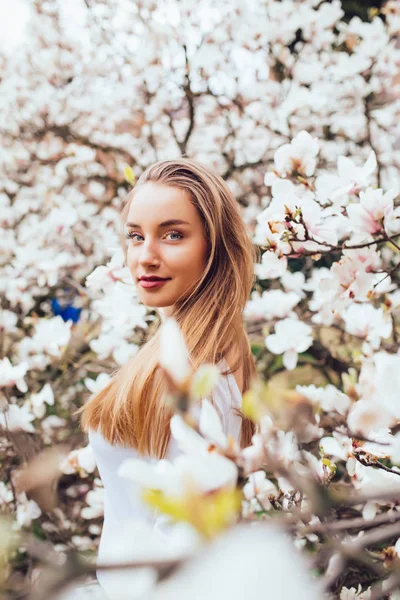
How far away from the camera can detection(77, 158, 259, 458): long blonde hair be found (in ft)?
3.73

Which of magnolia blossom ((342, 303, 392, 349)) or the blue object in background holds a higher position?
the blue object in background

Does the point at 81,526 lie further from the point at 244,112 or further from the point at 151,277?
the point at 244,112

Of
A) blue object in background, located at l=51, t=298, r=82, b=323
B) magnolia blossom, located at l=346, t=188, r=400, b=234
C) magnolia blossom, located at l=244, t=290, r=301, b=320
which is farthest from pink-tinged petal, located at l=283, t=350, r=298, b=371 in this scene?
blue object in background, located at l=51, t=298, r=82, b=323

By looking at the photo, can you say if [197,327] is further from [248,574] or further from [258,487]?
[248,574]

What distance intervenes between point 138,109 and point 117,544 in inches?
133

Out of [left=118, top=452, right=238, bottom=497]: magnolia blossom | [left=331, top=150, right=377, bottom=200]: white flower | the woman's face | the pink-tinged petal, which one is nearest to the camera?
[left=118, top=452, right=238, bottom=497]: magnolia blossom

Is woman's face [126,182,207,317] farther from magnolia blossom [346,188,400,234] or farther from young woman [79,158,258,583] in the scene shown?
magnolia blossom [346,188,400,234]

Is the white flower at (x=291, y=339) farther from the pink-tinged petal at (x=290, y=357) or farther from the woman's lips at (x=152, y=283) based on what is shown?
the woman's lips at (x=152, y=283)

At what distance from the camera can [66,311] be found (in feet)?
11.8

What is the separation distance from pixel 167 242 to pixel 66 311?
2.50 meters

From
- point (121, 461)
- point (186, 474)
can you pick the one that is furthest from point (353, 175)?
point (186, 474)

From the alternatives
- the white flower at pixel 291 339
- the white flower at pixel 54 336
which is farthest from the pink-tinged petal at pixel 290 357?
the white flower at pixel 54 336

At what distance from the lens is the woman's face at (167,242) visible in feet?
4.06

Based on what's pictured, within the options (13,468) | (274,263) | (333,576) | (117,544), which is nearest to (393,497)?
(333,576)
